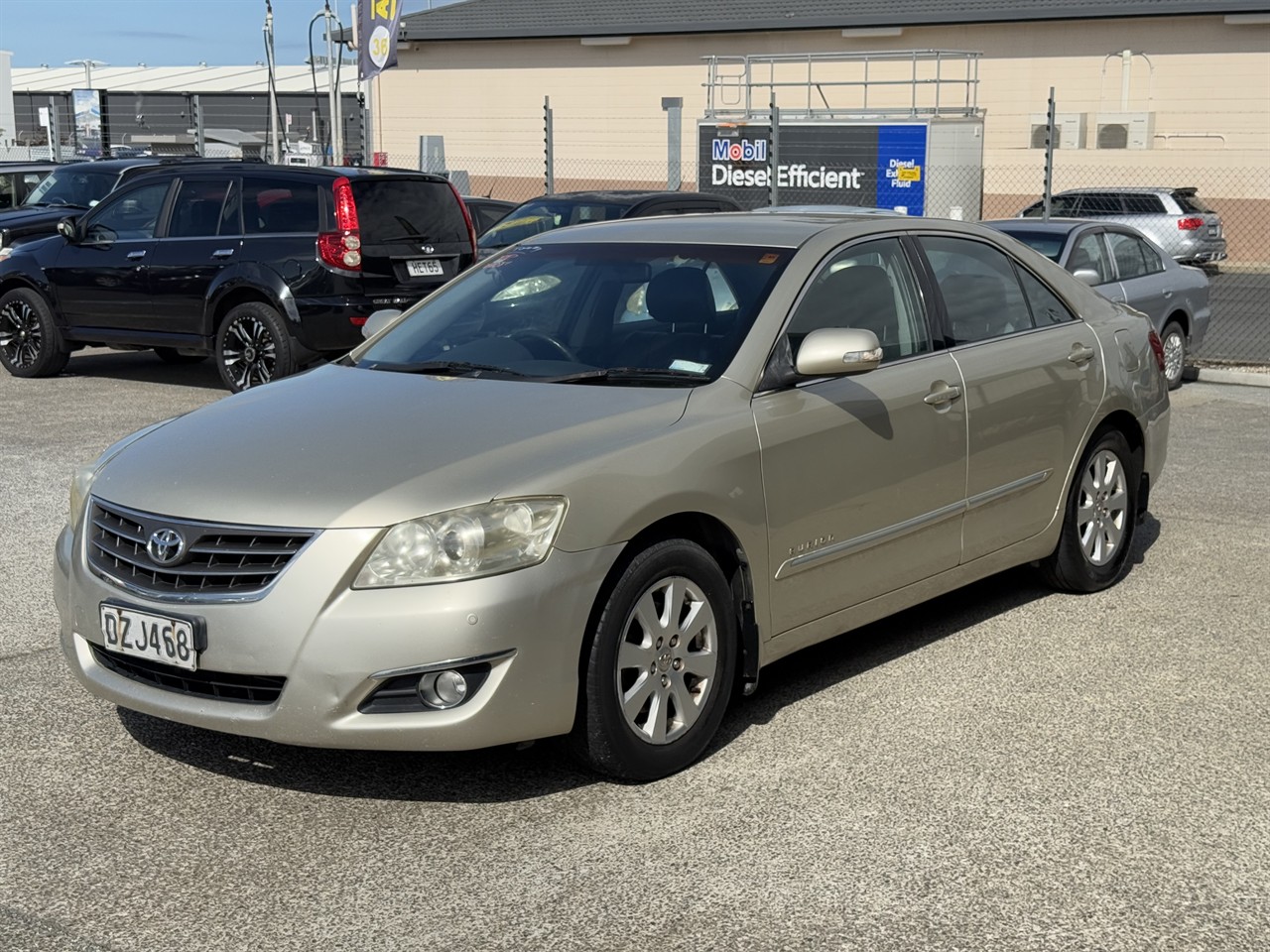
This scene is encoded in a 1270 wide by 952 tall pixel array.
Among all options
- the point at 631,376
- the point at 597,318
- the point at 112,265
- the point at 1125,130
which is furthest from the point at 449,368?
the point at 1125,130

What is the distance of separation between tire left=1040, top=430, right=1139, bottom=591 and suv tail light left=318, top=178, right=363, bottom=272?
662cm

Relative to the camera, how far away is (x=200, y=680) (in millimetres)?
4281

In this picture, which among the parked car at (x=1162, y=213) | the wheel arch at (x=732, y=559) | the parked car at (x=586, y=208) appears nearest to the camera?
the wheel arch at (x=732, y=559)

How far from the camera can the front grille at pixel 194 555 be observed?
13.6 ft

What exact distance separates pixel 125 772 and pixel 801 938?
2.13m

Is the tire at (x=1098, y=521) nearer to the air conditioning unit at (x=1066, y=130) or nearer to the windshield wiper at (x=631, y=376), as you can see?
the windshield wiper at (x=631, y=376)

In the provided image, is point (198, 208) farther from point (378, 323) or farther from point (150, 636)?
point (150, 636)

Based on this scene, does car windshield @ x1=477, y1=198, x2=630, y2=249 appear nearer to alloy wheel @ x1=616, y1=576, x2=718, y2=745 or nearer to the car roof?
the car roof

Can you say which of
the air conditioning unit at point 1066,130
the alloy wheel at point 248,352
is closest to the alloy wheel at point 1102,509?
the alloy wheel at point 248,352

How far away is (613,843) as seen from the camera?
162 inches

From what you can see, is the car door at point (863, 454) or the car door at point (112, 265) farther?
the car door at point (112, 265)

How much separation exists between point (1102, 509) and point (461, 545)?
350 cm

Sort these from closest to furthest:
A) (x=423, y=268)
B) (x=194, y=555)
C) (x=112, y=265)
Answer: (x=194, y=555)
(x=423, y=268)
(x=112, y=265)

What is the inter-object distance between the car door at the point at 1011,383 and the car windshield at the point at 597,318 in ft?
2.99
